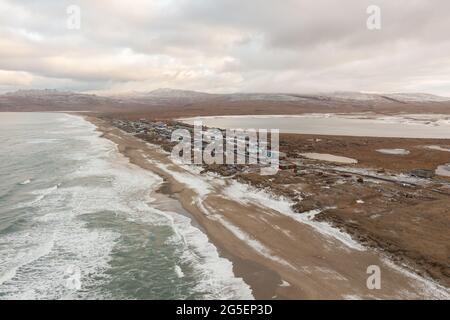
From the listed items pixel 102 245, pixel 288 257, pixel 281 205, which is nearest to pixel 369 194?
pixel 281 205

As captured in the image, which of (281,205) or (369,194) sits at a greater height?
(369,194)

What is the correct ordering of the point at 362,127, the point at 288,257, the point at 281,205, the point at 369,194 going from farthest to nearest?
the point at 362,127
the point at 369,194
the point at 281,205
the point at 288,257

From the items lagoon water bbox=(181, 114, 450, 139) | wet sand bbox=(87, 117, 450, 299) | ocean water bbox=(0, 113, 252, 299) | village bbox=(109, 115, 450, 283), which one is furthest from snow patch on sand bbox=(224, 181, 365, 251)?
lagoon water bbox=(181, 114, 450, 139)

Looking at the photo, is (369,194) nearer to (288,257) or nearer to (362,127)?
(288,257)

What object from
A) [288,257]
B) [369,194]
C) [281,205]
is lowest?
[288,257]

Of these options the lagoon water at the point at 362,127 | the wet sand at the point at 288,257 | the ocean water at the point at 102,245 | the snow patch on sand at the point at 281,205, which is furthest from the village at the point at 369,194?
Answer: the lagoon water at the point at 362,127
